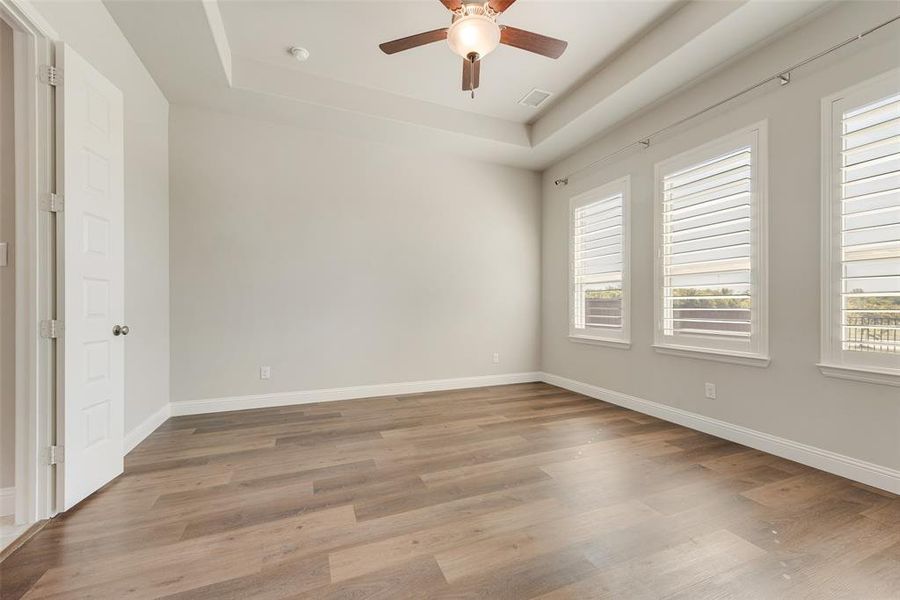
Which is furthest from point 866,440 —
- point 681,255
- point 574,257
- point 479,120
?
point 479,120

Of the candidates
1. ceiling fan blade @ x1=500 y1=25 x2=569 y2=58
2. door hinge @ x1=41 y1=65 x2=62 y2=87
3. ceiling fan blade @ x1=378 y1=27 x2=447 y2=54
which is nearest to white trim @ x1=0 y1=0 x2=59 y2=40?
door hinge @ x1=41 y1=65 x2=62 y2=87

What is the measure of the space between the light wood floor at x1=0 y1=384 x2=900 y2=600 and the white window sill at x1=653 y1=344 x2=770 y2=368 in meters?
0.64

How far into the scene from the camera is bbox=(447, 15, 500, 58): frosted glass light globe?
6.68ft

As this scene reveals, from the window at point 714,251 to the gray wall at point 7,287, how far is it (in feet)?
14.6

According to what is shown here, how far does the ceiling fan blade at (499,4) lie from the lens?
2021 millimetres

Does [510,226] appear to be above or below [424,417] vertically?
above

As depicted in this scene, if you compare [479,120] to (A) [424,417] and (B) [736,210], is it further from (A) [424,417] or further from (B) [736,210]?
(A) [424,417]

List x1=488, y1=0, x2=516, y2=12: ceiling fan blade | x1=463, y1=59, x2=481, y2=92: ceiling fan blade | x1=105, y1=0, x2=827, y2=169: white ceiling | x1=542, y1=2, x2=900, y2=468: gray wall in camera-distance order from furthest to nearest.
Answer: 1. x1=105, y1=0, x2=827, y2=169: white ceiling
2. x1=463, y1=59, x2=481, y2=92: ceiling fan blade
3. x1=542, y1=2, x2=900, y2=468: gray wall
4. x1=488, y1=0, x2=516, y2=12: ceiling fan blade

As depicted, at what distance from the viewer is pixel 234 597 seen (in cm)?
132

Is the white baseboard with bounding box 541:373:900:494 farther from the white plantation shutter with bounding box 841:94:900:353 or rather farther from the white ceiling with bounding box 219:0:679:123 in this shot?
the white ceiling with bounding box 219:0:679:123

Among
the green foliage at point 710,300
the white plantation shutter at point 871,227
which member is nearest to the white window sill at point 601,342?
the green foliage at point 710,300

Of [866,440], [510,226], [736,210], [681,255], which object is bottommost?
[866,440]

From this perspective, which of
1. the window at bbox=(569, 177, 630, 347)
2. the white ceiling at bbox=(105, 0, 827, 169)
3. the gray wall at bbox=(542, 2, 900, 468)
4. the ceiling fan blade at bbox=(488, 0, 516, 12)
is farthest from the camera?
the window at bbox=(569, 177, 630, 347)

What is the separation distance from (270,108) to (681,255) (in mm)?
4078
